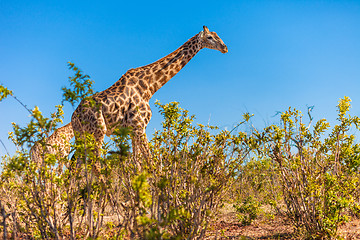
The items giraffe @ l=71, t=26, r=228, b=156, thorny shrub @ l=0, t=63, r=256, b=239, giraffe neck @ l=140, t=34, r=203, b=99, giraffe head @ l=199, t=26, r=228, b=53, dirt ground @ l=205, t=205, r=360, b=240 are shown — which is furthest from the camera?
giraffe head @ l=199, t=26, r=228, b=53

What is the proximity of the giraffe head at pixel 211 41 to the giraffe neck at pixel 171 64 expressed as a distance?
129mm

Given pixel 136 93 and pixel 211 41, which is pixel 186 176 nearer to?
pixel 136 93

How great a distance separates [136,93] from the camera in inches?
264

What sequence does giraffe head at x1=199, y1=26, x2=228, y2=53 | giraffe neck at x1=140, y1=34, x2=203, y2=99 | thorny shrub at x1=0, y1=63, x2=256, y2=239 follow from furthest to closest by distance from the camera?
giraffe head at x1=199, y1=26, x2=228, y2=53, giraffe neck at x1=140, y1=34, x2=203, y2=99, thorny shrub at x1=0, y1=63, x2=256, y2=239

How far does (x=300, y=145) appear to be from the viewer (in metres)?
4.60

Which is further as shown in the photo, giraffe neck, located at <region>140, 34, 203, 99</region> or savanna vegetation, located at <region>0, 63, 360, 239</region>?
giraffe neck, located at <region>140, 34, 203, 99</region>

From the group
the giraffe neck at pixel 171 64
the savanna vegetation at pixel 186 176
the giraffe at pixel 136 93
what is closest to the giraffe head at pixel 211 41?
the giraffe at pixel 136 93

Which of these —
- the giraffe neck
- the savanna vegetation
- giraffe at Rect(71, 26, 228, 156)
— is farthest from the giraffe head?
the savanna vegetation

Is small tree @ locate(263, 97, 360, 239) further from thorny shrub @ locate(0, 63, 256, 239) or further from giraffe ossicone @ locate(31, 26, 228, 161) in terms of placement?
giraffe ossicone @ locate(31, 26, 228, 161)

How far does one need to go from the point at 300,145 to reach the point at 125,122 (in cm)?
331

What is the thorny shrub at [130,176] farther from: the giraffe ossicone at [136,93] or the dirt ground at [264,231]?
the giraffe ossicone at [136,93]

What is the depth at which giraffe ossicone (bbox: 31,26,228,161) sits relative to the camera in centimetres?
617

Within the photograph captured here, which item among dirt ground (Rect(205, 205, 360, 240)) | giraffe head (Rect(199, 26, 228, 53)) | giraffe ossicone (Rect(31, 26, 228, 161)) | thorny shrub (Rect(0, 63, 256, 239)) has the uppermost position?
giraffe head (Rect(199, 26, 228, 53))

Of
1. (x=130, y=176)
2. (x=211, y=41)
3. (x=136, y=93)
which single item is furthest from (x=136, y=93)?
(x=130, y=176)
